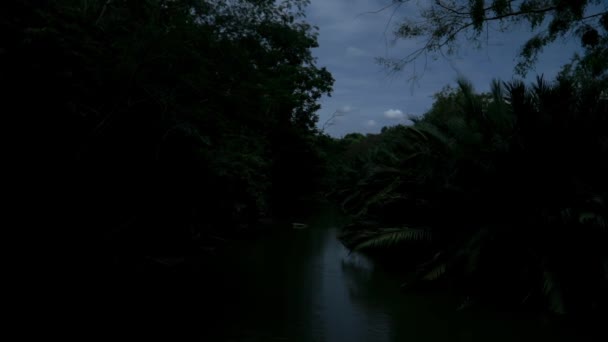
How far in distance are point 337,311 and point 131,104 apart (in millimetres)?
3760

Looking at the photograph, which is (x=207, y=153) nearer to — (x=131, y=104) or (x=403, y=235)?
(x=131, y=104)

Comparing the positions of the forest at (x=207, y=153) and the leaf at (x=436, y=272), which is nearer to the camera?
the forest at (x=207, y=153)

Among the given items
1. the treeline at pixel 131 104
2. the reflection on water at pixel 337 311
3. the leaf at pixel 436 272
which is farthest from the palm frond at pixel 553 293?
the treeline at pixel 131 104

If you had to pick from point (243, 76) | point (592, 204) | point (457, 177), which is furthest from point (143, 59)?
point (592, 204)

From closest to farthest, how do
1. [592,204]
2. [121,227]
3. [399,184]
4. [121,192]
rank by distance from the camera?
1. [592,204]
2. [121,227]
3. [121,192]
4. [399,184]

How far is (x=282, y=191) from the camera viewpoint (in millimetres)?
22172

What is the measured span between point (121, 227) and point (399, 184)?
225 inches

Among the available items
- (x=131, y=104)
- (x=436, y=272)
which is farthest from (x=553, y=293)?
(x=131, y=104)

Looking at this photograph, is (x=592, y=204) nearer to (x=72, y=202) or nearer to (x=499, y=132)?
(x=499, y=132)

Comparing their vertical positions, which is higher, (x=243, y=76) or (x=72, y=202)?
(x=243, y=76)

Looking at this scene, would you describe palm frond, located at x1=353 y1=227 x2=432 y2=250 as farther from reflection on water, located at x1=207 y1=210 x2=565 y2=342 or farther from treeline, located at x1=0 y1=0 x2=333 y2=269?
treeline, located at x1=0 y1=0 x2=333 y2=269

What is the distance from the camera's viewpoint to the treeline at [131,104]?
416 centimetres

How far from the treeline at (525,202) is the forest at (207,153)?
0.02 metres

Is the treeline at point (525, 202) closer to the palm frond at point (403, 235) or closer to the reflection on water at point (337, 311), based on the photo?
the palm frond at point (403, 235)
